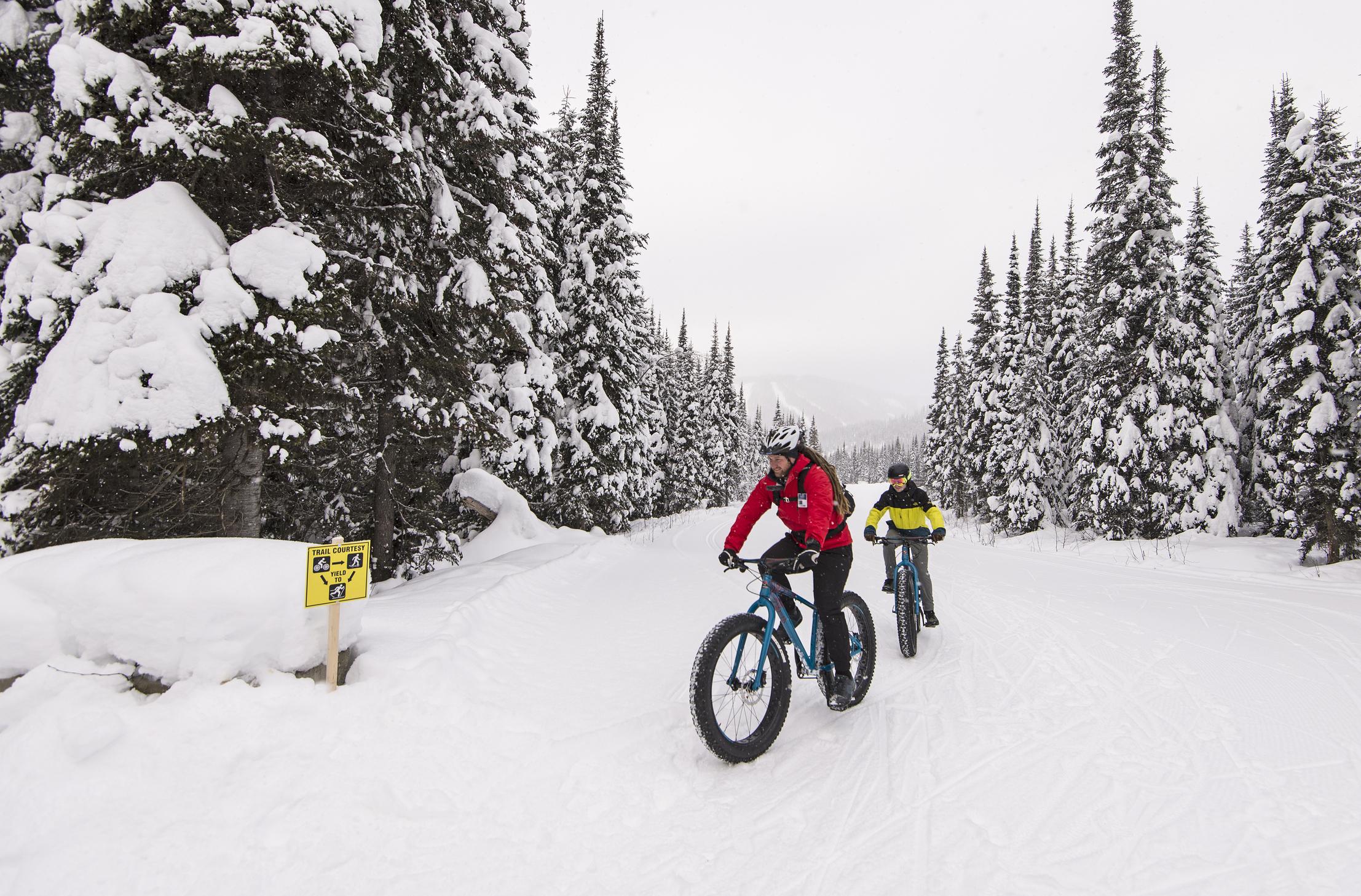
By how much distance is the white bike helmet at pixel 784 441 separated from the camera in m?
4.40

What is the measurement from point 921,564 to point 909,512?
2.11 ft

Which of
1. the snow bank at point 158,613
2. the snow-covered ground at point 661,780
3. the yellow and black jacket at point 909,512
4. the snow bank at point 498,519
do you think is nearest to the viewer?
the snow-covered ground at point 661,780

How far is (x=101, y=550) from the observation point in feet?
14.3

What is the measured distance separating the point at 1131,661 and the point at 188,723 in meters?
8.23

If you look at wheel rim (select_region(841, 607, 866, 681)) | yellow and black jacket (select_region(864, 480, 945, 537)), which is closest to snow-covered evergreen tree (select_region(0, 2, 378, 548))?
wheel rim (select_region(841, 607, 866, 681))

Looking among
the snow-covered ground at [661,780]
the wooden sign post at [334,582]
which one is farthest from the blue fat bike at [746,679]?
the wooden sign post at [334,582]

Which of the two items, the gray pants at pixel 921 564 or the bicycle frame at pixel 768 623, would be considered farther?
the gray pants at pixel 921 564

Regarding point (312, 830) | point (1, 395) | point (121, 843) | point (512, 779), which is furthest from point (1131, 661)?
point (1, 395)

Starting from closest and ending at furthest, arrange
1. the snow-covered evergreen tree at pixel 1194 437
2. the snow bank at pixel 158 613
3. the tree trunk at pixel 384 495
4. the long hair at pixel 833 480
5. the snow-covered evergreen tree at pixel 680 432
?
the snow bank at pixel 158 613 < the long hair at pixel 833 480 < the tree trunk at pixel 384 495 < the snow-covered evergreen tree at pixel 1194 437 < the snow-covered evergreen tree at pixel 680 432

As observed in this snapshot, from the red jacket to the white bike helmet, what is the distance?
142mm

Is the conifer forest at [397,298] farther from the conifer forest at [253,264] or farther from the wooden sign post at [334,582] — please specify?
the wooden sign post at [334,582]

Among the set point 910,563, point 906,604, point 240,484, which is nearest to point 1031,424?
point 910,563

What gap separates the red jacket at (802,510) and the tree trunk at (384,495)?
22.7 ft

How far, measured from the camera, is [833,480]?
4.73 m
